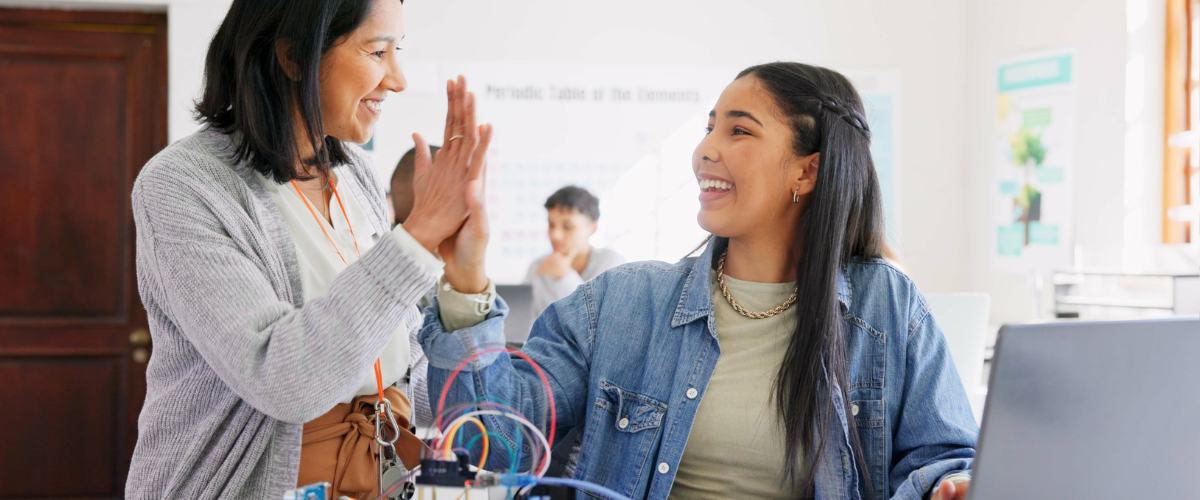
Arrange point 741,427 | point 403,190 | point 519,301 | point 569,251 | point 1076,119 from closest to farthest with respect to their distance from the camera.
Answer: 1. point 741,427
2. point 403,190
3. point 569,251
4. point 1076,119
5. point 519,301

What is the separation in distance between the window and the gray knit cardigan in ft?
11.9

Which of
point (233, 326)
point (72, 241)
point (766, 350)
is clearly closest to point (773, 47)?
point (766, 350)

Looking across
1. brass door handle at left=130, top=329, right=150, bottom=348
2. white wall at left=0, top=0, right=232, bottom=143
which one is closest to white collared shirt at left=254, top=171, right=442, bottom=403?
white wall at left=0, top=0, right=232, bottom=143

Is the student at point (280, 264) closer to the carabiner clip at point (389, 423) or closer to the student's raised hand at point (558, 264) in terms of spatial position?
the carabiner clip at point (389, 423)

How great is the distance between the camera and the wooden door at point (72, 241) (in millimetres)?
3701

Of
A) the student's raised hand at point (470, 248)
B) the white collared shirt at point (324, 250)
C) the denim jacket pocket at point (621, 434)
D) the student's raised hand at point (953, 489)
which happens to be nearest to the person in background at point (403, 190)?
the white collared shirt at point (324, 250)

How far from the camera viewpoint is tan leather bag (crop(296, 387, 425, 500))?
45.5 inches

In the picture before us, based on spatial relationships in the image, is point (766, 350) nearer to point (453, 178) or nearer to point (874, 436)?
point (874, 436)

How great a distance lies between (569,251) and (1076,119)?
2.36 meters

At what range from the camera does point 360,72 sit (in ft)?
4.09

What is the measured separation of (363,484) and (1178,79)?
A: 3.78 metres

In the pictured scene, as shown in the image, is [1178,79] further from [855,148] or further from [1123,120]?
[855,148]

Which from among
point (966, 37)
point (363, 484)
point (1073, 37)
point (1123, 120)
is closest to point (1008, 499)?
point (363, 484)

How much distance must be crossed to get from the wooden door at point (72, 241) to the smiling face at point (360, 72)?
295 cm
